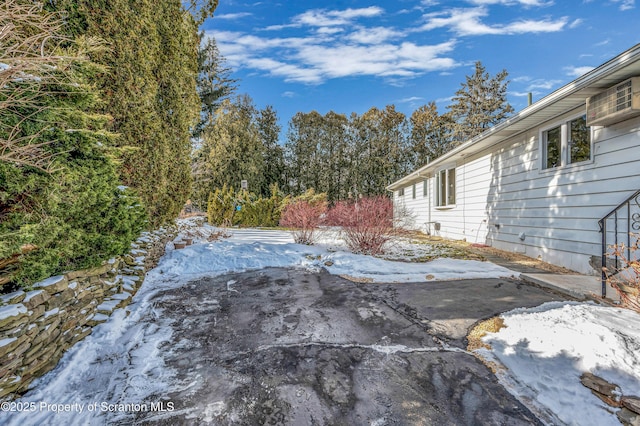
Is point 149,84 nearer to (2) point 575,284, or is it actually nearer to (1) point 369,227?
(1) point 369,227

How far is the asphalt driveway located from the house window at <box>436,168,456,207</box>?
A: 6.78 meters

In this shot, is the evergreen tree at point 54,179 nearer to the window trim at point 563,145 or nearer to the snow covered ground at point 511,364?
the snow covered ground at point 511,364

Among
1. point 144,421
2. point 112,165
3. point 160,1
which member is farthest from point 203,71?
point 144,421

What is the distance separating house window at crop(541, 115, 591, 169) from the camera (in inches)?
203

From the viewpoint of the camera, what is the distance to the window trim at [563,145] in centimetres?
502

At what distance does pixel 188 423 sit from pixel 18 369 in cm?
135

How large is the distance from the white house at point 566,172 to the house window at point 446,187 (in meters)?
1.22

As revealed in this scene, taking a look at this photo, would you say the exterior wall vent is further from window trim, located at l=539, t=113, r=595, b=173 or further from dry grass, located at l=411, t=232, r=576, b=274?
dry grass, located at l=411, t=232, r=576, b=274

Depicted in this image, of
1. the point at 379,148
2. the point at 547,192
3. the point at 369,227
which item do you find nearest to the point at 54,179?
the point at 369,227

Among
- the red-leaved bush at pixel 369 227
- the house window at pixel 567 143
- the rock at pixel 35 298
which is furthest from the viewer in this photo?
the red-leaved bush at pixel 369 227

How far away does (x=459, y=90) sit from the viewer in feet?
74.3

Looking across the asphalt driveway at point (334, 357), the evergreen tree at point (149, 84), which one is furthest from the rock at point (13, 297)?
the evergreen tree at point (149, 84)

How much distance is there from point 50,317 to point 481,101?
2679 centimetres

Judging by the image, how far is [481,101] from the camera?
22.3 meters
